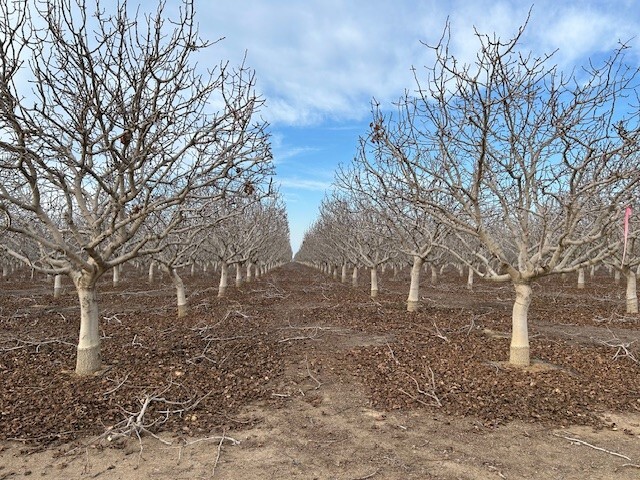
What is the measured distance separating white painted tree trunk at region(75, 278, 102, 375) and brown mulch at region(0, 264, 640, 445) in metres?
0.25

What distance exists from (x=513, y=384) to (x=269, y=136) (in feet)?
17.1

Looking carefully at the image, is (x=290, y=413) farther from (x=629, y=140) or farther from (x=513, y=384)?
(x=629, y=140)

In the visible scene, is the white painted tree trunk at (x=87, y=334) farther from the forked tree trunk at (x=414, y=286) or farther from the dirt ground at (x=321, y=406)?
the forked tree trunk at (x=414, y=286)

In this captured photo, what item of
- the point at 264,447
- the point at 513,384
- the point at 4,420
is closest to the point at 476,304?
the point at 513,384

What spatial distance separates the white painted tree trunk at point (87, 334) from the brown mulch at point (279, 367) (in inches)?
9.8

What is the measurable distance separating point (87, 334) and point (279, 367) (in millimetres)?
3004

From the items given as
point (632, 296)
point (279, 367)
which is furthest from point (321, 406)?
point (632, 296)

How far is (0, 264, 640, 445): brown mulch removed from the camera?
4996 millimetres

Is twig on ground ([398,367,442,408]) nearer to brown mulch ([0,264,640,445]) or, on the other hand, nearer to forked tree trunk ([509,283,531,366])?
brown mulch ([0,264,640,445])

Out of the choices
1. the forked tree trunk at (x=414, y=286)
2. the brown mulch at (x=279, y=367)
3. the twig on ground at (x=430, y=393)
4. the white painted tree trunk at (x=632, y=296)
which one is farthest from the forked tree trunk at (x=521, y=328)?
the white painted tree trunk at (x=632, y=296)

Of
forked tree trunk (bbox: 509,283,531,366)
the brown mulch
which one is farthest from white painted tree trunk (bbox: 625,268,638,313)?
forked tree trunk (bbox: 509,283,531,366)

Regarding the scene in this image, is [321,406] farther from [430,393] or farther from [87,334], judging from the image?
[87,334]

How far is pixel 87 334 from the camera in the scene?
6363 millimetres

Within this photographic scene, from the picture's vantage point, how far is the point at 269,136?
273 inches
